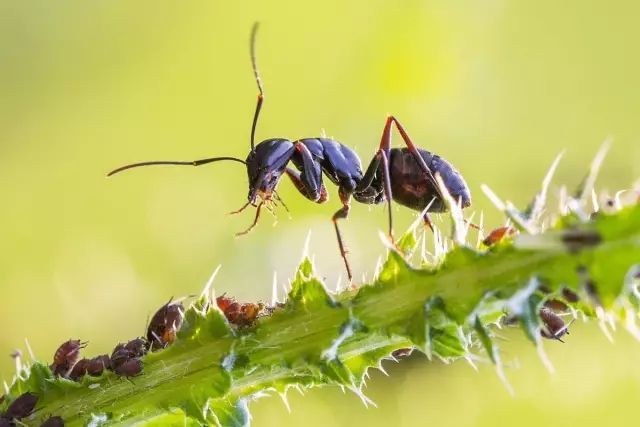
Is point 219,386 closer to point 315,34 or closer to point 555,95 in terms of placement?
point 315,34

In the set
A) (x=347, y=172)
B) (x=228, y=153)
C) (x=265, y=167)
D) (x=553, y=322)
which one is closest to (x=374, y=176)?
(x=347, y=172)

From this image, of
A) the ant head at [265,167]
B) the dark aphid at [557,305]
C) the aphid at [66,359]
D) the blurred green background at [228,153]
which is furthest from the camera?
the blurred green background at [228,153]

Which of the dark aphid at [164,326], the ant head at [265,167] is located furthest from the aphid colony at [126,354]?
the ant head at [265,167]

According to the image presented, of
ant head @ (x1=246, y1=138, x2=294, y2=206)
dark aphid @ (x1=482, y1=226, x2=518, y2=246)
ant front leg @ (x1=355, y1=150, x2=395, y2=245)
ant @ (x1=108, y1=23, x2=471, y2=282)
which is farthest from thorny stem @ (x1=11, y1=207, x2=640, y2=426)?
ant head @ (x1=246, y1=138, x2=294, y2=206)

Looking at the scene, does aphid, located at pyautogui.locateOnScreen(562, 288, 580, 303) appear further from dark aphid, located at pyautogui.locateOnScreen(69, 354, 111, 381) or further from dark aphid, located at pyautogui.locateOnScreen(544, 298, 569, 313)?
dark aphid, located at pyautogui.locateOnScreen(69, 354, 111, 381)

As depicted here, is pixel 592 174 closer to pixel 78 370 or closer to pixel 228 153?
pixel 78 370

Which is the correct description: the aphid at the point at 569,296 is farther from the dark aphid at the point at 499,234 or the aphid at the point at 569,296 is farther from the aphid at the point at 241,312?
the aphid at the point at 241,312

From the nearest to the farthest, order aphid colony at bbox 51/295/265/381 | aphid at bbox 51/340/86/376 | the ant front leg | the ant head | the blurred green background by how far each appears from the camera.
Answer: aphid colony at bbox 51/295/265/381, aphid at bbox 51/340/86/376, the ant front leg, the ant head, the blurred green background
